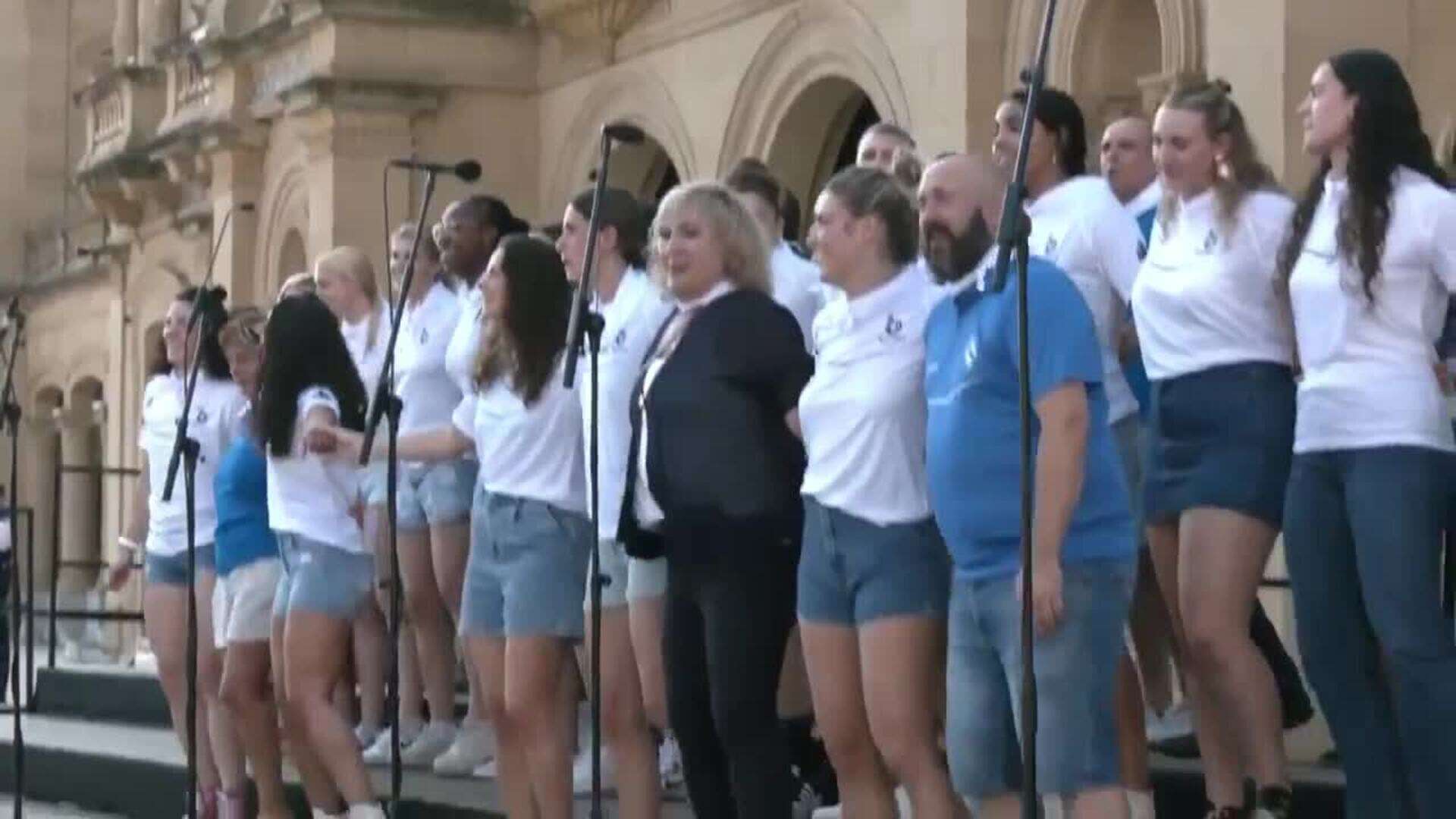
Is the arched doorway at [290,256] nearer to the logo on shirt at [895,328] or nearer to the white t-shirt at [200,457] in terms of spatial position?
the white t-shirt at [200,457]

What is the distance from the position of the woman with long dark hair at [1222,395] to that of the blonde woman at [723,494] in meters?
0.93

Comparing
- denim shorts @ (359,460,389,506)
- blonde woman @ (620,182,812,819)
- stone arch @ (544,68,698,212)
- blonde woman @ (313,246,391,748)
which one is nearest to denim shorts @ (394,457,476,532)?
denim shorts @ (359,460,389,506)

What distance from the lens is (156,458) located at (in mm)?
10891

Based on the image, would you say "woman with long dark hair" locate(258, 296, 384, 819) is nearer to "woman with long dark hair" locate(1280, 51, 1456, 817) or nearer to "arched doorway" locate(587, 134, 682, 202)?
"woman with long dark hair" locate(1280, 51, 1456, 817)

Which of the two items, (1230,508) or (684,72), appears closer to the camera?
(1230,508)

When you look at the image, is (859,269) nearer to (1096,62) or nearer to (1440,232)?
(1440,232)

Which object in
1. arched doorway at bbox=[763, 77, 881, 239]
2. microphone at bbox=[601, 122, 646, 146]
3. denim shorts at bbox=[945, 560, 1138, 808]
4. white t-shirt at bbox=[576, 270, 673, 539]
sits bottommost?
denim shorts at bbox=[945, 560, 1138, 808]

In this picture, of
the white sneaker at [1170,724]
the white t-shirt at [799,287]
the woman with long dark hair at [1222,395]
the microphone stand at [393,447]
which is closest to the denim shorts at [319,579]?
the microphone stand at [393,447]

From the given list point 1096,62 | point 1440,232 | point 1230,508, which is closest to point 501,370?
point 1230,508

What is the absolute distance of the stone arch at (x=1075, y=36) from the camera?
10992 millimetres

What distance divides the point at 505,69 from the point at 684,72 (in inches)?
66.8

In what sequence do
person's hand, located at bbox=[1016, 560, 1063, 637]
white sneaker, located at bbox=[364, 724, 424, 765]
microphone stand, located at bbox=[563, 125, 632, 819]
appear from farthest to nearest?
white sneaker, located at bbox=[364, 724, 424, 765] < microphone stand, located at bbox=[563, 125, 632, 819] < person's hand, located at bbox=[1016, 560, 1063, 637]

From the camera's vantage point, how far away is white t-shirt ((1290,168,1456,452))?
21.5 ft

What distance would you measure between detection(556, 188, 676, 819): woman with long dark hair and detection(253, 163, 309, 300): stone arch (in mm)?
9588
